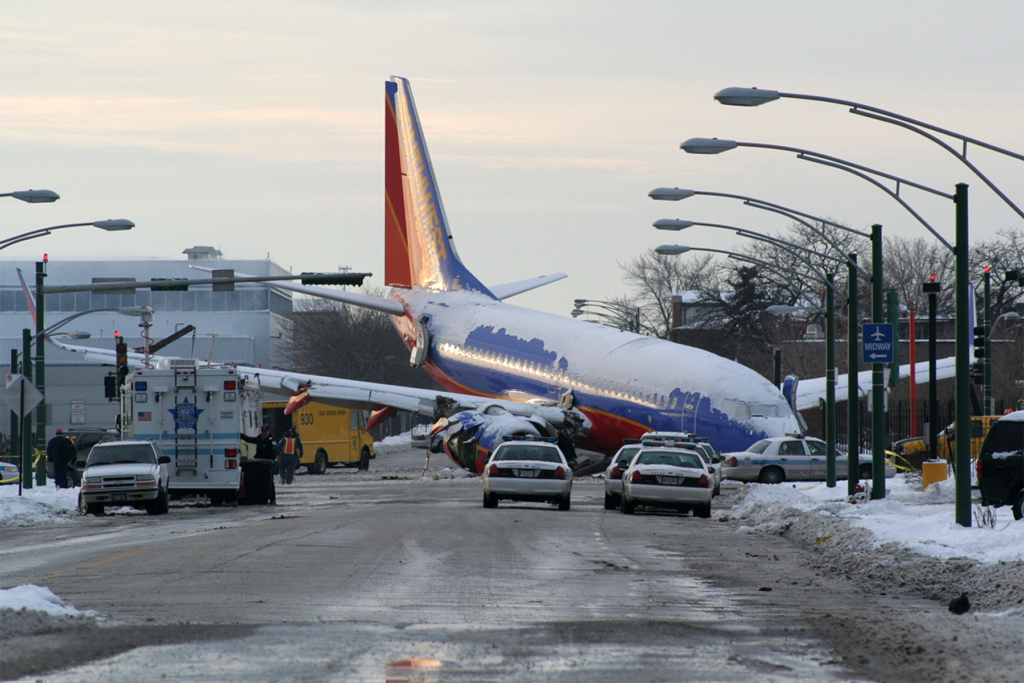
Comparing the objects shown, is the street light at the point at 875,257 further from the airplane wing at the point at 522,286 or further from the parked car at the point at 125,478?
the airplane wing at the point at 522,286

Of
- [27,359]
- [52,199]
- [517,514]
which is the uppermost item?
[52,199]

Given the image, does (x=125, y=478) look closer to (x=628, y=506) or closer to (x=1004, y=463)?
(x=628, y=506)

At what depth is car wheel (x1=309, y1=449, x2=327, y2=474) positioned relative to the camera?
61.2 meters

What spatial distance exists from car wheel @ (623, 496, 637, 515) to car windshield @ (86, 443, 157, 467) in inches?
372

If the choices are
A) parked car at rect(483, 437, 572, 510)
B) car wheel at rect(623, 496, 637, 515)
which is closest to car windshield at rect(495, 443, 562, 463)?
parked car at rect(483, 437, 572, 510)

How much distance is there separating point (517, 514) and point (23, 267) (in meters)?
101

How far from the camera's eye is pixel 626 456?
108ft

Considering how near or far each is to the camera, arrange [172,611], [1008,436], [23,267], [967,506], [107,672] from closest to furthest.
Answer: [107,672], [172,611], [967,506], [1008,436], [23,267]

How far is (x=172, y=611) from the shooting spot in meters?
12.4

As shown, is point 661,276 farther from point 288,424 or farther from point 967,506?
point 967,506

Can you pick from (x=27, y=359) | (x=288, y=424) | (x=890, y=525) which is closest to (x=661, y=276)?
(x=288, y=424)

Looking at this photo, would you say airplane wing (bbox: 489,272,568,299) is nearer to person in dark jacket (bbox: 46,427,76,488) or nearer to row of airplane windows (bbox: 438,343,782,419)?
row of airplane windows (bbox: 438,343,782,419)

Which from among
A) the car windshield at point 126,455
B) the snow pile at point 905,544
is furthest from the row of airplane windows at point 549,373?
the car windshield at point 126,455

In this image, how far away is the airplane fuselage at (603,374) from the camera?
3975 centimetres
